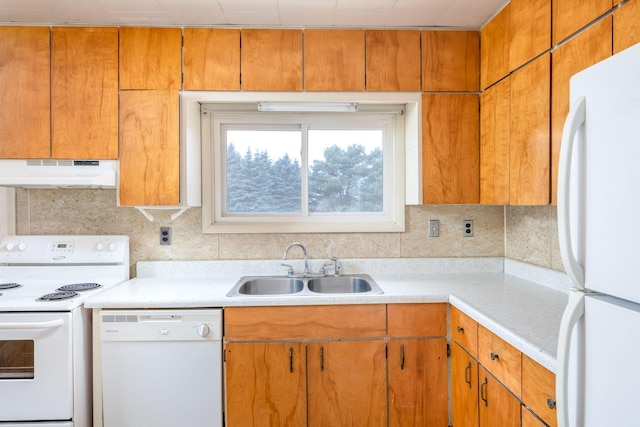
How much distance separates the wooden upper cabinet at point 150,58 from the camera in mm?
→ 2055

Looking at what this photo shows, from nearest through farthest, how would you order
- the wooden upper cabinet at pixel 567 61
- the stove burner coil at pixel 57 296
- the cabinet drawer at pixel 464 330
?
the wooden upper cabinet at pixel 567 61 < the cabinet drawer at pixel 464 330 < the stove burner coil at pixel 57 296

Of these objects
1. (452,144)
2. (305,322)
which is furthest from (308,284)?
(452,144)

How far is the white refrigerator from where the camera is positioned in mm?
681

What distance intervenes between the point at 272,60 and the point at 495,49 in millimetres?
1242

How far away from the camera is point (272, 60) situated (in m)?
2.10

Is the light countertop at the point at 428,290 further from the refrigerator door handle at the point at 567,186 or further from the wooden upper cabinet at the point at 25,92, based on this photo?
the wooden upper cabinet at the point at 25,92

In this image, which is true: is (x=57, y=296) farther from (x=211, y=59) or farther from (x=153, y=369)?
(x=211, y=59)

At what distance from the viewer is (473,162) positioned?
2.15 m

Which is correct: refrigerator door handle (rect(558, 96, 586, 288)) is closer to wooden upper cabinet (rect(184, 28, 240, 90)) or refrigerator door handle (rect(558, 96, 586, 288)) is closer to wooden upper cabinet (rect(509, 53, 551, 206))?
wooden upper cabinet (rect(509, 53, 551, 206))

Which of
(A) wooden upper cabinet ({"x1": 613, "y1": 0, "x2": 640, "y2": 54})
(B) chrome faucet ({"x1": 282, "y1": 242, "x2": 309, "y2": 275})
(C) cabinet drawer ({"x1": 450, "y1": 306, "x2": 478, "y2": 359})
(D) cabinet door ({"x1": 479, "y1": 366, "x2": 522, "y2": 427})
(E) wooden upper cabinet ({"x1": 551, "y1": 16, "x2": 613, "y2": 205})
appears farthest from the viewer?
(B) chrome faucet ({"x1": 282, "y1": 242, "x2": 309, "y2": 275})

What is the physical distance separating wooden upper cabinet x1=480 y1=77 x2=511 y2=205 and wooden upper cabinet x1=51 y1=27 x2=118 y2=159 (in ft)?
6.98

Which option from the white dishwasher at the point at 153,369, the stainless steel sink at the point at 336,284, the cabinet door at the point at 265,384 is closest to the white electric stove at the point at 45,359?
the white dishwasher at the point at 153,369

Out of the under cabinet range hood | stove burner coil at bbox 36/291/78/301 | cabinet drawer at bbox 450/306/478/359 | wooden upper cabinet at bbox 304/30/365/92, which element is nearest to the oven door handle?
stove burner coil at bbox 36/291/78/301

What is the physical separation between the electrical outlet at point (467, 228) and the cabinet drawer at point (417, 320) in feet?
2.42
